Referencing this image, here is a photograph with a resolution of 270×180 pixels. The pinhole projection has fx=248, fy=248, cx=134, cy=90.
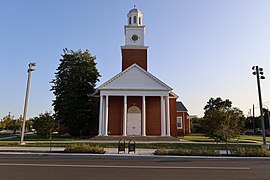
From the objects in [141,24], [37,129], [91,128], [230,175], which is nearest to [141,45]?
[141,24]

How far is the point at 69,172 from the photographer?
8.74m

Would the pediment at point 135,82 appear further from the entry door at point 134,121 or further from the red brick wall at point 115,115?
the entry door at point 134,121

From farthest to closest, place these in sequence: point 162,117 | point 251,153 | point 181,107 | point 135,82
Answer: point 181,107
point 135,82
point 162,117
point 251,153

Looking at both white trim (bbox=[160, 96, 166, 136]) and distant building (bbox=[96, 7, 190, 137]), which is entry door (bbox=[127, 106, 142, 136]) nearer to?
distant building (bbox=[96, 7, 190, 137])

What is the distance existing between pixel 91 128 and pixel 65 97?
587 centimetres

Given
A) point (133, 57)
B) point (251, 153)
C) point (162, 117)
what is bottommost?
point (251, 153)

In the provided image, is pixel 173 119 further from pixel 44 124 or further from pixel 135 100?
pixel 44 124

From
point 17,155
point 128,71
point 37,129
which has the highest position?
point 128,71

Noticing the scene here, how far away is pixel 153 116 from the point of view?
33.9 meters

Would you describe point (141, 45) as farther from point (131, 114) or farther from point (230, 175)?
point (230, 175)

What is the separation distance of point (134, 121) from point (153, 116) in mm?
2689

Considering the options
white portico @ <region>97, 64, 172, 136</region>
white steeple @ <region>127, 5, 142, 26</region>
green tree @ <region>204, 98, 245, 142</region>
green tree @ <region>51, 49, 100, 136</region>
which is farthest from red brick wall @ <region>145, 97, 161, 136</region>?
green tree @ <region>204, 98, 245, 142</region>

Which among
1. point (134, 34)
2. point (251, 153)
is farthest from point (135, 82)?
point (251, 153)

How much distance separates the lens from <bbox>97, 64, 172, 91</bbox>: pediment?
3183 cm
